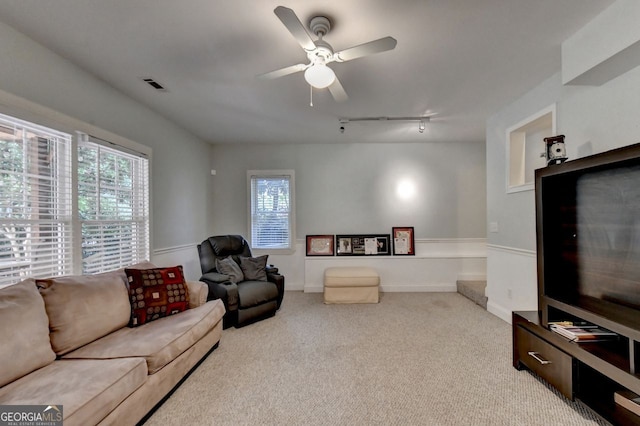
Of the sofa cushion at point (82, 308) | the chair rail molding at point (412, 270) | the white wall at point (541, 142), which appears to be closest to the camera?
the sofa cushion at point (82, 308)

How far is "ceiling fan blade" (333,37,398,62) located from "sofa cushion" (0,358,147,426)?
228cm

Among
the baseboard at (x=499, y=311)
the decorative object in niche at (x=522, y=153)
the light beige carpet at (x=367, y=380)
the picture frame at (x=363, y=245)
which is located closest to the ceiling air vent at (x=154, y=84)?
the light beige carpet at (x=367, y=380)

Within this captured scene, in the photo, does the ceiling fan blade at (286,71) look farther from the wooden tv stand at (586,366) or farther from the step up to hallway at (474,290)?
the step up to hallway at (474,290)

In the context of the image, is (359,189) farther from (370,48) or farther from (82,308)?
(82,308)

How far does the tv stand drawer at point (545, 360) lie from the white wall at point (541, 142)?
965 millimetres

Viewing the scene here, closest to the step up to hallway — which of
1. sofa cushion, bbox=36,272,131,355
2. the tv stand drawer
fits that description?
the tv stand drawer

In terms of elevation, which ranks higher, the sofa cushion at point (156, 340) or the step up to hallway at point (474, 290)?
the sofa cushion at point (156, 340)

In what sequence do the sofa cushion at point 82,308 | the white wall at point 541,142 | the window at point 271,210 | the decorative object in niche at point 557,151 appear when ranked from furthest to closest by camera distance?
the window at point 271,210, the decorative object in niche at point 557,151, the white wall at point 541,142, the sofa cushion at point 82,308

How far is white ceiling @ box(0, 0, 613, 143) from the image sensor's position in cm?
182

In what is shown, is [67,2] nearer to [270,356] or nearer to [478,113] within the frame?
[270,356]

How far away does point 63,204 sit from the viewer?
236cm

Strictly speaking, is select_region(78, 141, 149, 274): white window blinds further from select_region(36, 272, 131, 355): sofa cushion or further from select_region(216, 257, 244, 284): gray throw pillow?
select_region(216, 257, 244, 284): gray throw pillow

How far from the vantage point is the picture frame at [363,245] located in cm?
499

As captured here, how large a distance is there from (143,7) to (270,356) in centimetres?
279
